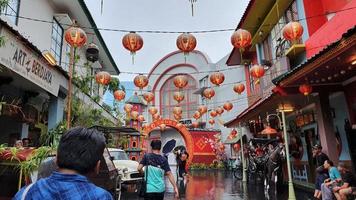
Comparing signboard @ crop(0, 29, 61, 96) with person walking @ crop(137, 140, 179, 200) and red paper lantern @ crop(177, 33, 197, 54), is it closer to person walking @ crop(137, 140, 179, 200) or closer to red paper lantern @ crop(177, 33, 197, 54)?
person walking @ crop(137, 140, 179, 200)

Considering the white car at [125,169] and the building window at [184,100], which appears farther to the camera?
the building window at [184,100]

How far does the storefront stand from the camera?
6562 mm

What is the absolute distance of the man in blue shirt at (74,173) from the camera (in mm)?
1563

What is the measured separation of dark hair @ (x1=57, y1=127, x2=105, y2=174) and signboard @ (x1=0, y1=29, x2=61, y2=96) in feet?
17.9

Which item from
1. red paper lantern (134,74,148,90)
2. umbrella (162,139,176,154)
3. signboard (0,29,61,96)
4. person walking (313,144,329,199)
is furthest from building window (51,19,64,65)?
umbrella (162,139,176,154)

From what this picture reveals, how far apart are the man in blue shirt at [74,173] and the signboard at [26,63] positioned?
549 centimetres

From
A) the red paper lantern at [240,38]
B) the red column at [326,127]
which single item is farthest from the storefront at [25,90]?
the red column at [326,127]

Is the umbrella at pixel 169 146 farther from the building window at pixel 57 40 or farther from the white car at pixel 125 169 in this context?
the building window at pixel 57 40

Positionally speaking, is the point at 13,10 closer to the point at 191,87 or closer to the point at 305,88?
the point at 305,88

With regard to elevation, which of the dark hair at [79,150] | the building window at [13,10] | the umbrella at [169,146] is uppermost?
the building window at [13,10]

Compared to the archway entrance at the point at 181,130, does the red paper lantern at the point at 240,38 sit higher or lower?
higher

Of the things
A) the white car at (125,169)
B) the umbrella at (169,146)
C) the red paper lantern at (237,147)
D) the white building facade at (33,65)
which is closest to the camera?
the white building facade at (33,65)

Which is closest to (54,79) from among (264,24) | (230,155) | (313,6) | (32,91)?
(32,91)

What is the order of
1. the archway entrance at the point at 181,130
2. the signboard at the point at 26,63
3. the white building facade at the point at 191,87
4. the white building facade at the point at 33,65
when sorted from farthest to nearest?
1. the white building facade at the point at 191,87
2. the archway entrance at the point at 181,130
3. the white building facade at the point at 33,65
4. the signboard at the point at 26,63
